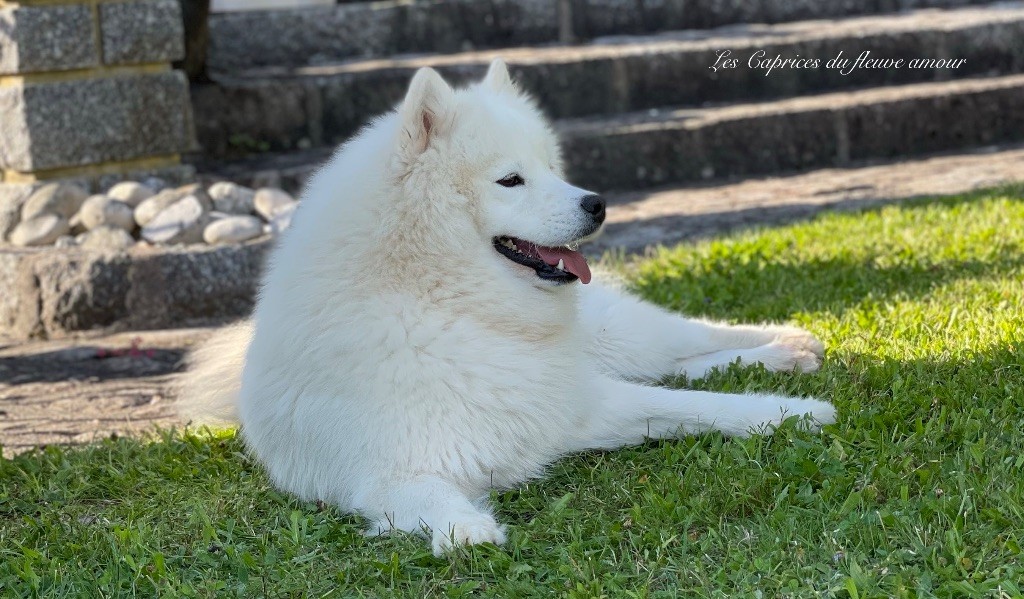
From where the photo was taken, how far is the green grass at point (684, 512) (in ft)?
9.35

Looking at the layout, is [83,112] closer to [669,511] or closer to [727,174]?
[727,174]

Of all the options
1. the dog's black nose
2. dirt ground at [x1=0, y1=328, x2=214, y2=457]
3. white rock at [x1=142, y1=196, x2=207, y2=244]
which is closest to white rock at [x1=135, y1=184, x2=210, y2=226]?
white rock at [x1=142, y1=196, x2=207, y2=244]

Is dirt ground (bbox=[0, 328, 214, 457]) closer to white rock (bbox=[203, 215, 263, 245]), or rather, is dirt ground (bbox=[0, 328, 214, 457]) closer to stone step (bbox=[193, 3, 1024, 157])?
white rock (bbox=[203, 215, 263, 245])

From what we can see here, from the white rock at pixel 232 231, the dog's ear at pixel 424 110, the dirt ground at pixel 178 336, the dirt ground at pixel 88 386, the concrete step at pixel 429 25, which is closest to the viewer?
the dog's ear at pixel 424 110

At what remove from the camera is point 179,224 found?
21.5 ft

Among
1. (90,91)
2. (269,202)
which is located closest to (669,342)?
(269,202)

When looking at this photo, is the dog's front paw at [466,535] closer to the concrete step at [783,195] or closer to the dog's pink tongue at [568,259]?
the dog's pink tongue at [568,259]

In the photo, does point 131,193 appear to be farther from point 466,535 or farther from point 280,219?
point 466,535

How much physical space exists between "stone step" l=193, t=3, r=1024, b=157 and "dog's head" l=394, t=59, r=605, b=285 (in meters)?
5.40

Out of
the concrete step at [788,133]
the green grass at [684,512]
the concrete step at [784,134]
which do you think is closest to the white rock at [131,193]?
the concrete step at [784,134]

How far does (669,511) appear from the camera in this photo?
10.5 ft

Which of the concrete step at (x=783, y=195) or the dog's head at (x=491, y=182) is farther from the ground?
the dog's head at (x=491, y=182)

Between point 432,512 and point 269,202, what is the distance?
4.08 m

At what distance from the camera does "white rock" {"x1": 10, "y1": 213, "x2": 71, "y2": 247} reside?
259 inches
